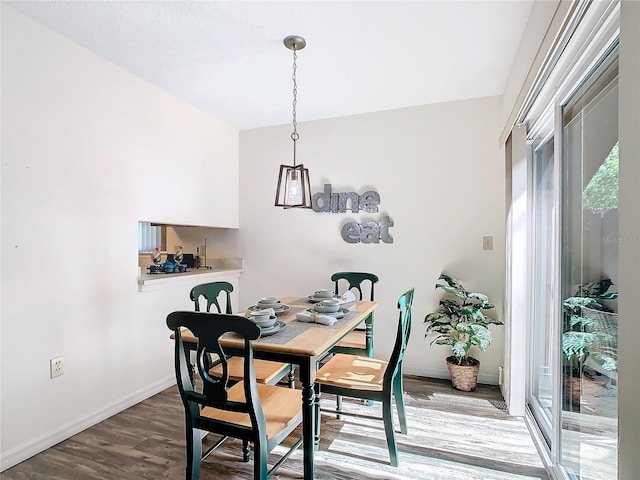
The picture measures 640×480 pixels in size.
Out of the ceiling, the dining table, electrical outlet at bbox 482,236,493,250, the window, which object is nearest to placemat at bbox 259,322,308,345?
the dining table

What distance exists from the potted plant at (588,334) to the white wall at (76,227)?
2776 millimetres

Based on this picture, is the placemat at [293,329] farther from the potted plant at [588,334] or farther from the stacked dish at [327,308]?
the potted plant at [588,334]

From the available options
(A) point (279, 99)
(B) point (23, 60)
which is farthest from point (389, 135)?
(B) point (23, 60)

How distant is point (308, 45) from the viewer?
2.32 m

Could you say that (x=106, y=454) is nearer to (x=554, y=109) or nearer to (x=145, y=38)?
(x=145, y=38)

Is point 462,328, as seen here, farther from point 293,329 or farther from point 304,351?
point 304,351

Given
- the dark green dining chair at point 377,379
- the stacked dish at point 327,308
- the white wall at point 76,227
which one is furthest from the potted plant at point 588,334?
the white wall at point 76,227

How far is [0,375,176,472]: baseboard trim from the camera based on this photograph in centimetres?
198

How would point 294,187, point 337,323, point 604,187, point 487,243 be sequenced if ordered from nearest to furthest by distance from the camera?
point 604,187 → point 337,323 → point 294,187 → point 487,243

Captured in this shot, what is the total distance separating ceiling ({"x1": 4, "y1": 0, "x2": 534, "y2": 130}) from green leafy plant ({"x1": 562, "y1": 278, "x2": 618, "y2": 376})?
150cm

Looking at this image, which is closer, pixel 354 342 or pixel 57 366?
pixel 57 366

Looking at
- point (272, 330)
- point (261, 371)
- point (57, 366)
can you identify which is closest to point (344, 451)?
point (261, 371)

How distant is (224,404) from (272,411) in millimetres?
288

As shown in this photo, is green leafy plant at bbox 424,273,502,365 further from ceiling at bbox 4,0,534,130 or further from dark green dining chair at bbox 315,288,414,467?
ceiling at bbox 4,0,534,130
